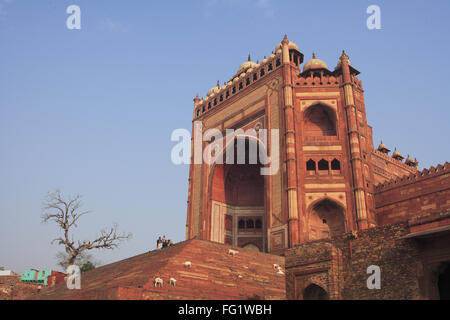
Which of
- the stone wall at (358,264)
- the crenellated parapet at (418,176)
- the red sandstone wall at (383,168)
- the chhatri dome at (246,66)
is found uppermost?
the chhatri dome at (246,66)

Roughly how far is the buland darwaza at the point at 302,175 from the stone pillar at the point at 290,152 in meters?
0.06

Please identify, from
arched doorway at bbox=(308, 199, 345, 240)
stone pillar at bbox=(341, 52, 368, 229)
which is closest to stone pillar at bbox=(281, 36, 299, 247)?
arched doorway at bbox=(308, 199, 345, 240)

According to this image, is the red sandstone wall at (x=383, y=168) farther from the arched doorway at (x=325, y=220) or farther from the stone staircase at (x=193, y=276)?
the stone staircase at (x=193, y=276)

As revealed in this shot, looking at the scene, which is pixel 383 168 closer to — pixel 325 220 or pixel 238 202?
pixel 325 220

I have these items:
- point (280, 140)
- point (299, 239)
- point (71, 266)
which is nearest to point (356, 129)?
point (280, 140)

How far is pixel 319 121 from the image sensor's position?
3031cm

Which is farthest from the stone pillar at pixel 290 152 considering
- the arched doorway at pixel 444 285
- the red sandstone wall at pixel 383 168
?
the arched doorway at pixel 444 285

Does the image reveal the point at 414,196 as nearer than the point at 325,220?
Yes

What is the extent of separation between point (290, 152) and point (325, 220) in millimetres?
4761

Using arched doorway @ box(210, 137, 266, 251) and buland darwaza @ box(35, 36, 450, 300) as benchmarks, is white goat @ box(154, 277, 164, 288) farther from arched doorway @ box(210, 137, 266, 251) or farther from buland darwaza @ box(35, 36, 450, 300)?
arched doorway @ box(210, 137, 266, 251)

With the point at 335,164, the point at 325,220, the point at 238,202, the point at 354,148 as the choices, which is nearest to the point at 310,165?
the point at 335,164

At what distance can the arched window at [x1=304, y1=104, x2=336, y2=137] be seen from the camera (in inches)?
1165

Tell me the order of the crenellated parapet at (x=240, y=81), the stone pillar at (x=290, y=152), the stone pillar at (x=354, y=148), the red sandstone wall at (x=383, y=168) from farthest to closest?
the crenellated parapet at (x=240, y=81)
the red sandstone wall at (x=383, y=168)
the stone pillar at (x=290, y=152)
the stone pillar at (x=354, y=148)

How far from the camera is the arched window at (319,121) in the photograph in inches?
1165
